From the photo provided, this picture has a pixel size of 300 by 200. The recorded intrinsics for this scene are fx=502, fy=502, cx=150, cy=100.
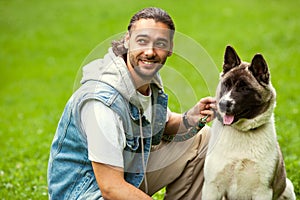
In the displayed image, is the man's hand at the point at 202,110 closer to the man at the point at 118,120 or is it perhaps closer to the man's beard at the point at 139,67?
the man at the point at 118,120

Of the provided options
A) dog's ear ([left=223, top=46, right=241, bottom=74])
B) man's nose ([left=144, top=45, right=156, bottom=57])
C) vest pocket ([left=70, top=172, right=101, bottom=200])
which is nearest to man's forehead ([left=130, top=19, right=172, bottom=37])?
man's nose ([left=144, top=45, right=156, bottom=57])

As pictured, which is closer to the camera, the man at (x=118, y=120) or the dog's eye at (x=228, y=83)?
the man at (x=118, y=120)

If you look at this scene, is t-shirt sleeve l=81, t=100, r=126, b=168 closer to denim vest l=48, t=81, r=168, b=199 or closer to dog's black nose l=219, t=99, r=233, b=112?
denim vest l=48, t=81, r=168, b=199

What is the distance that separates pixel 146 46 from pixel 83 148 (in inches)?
35.5

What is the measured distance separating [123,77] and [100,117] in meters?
0.39

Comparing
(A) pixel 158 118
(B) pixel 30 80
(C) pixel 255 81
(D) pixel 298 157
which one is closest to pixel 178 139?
(A) pixel 158 118

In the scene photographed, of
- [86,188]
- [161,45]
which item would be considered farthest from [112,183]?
[161,45]

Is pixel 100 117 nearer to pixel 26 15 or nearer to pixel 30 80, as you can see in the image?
pixel 30 80

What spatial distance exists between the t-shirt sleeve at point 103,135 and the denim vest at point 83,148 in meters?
0.06

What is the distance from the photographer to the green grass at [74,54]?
654 centimetres

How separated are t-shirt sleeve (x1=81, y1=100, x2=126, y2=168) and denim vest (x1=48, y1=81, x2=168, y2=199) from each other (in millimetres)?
64

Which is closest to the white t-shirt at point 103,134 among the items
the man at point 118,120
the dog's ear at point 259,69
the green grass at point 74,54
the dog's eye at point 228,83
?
the man at point 118,120

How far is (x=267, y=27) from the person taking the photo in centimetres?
1496

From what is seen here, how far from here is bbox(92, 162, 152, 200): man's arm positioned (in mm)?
3445
